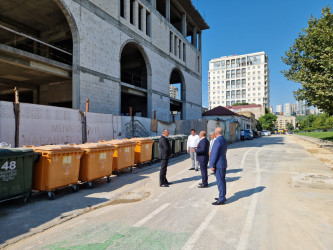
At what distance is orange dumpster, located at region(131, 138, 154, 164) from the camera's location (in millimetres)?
11148

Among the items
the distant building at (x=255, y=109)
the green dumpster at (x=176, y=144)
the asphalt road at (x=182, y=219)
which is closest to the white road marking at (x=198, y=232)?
the asphalt road at (x=182, y=219)

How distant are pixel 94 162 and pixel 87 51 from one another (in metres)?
11.7

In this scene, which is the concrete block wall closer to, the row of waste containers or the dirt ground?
the row of waste containers

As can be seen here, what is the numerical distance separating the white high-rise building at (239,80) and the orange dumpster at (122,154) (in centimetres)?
12950

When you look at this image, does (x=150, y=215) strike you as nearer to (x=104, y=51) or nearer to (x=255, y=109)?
(x=104, y=51)

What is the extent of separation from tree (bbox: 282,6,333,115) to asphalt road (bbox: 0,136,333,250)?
13120 mm

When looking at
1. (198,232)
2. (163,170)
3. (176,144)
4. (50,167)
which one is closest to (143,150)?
(163,170)

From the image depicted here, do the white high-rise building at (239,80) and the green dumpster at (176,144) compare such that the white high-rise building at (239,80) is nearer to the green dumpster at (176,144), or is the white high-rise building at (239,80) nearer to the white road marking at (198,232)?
the green dumpster at (176,144)

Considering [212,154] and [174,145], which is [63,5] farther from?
[212,154]

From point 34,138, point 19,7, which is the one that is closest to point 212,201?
point 34,138

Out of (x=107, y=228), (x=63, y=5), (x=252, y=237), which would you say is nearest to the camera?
(x=252, y=237)

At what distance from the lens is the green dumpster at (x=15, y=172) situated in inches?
206

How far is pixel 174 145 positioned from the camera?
1570 cm

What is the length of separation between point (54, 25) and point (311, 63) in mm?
23435
